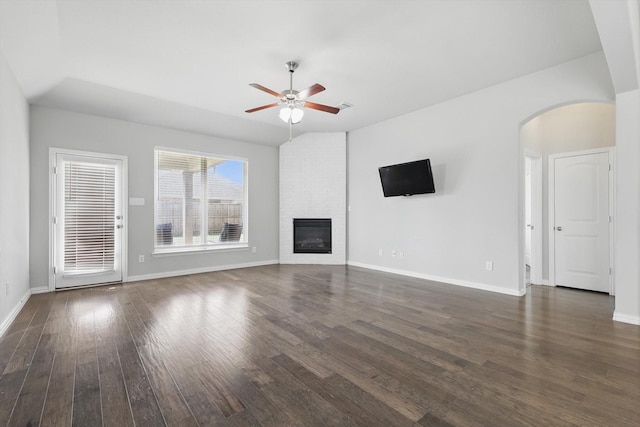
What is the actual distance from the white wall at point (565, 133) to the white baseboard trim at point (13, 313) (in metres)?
6.53

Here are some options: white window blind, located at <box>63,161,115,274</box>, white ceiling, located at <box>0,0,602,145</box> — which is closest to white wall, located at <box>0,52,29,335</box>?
white ceiling, located at <box>0,0,602,145</box>

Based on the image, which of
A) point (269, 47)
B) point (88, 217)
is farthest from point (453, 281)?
point (88, 217)

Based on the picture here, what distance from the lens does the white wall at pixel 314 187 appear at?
676 cm

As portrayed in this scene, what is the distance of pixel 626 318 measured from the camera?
126 inches

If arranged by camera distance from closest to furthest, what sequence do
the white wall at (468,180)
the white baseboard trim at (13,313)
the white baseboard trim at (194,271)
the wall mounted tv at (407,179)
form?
the white baseboard trim at (13,313), the white wall at (468,180), the wall mounted tv at (407,179), the white baseboard trim at (194,271)

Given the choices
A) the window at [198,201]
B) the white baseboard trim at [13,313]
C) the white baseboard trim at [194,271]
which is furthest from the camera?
the window at [198,201]

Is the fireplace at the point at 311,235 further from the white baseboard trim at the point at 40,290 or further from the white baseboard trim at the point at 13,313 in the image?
the white baseboard trim at the point at 13,313

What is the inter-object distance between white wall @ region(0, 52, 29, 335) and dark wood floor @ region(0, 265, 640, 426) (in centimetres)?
31

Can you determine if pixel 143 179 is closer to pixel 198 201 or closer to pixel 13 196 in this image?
pixel 198 201

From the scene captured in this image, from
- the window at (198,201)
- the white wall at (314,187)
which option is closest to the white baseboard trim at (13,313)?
the window at (198,201)

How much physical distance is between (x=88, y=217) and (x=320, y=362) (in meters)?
4.54

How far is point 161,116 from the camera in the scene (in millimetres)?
5121

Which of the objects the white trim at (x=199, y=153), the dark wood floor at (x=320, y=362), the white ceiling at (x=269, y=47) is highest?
the white ceiling at (x=269, y=47)

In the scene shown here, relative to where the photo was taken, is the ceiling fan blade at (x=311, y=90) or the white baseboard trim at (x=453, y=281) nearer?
the ceiling fan blade at (x=311, y=90)
